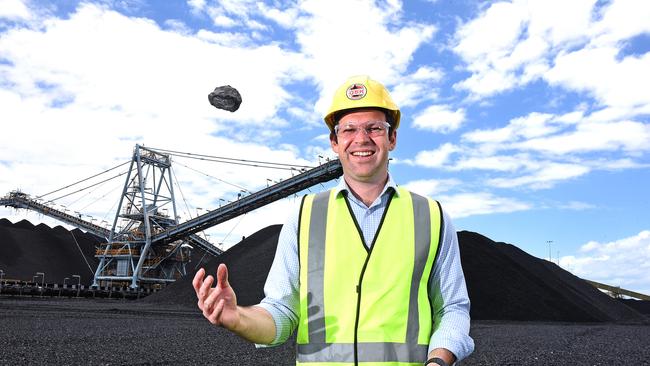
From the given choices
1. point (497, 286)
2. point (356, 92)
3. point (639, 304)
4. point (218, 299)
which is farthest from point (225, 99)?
point (639, 304)

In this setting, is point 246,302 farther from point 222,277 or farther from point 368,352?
point 222,277

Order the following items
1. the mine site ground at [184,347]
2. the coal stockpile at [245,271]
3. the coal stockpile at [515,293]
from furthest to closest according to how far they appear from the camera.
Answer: the coal stockpile at [245,271] < the coal stockpile at [515,293] < the mine site ground at [184,347]

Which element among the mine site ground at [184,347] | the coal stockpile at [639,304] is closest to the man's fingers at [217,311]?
the mine site ground at [184,347]

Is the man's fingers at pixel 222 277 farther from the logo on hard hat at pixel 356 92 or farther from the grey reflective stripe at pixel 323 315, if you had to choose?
the logo on hard hat at pixel 356 92

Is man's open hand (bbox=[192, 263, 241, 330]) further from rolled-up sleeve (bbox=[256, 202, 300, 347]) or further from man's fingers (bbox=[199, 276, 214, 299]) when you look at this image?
rolled-up sleeve (bbox=[256, 202, 300, 347])

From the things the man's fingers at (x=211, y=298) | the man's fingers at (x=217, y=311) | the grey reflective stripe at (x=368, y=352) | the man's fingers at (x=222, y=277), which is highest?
the man's fingers at (x=222, y=277)

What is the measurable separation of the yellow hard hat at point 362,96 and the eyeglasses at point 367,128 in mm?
57

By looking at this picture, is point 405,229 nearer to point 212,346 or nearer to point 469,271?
point 212,346

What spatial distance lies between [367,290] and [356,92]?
0.67 metres

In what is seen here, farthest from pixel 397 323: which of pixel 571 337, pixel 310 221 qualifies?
pixel 571 337

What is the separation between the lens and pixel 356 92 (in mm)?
1969

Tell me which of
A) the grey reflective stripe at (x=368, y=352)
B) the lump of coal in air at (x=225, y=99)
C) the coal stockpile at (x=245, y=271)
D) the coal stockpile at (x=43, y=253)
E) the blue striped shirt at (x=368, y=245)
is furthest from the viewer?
the coal stockpile at (x=43, y=253)

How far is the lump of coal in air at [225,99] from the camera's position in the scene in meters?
14.6

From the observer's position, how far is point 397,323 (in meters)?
1.85
